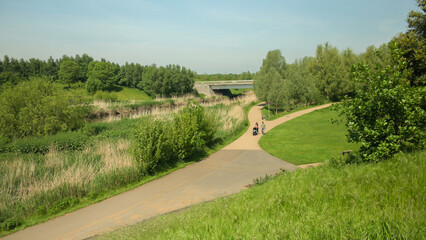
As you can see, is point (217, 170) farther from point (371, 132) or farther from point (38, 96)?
point (38, 96)

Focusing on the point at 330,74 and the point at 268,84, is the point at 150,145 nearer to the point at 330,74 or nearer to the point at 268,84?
the point at 268,84

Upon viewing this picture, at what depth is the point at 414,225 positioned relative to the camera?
11.5ft

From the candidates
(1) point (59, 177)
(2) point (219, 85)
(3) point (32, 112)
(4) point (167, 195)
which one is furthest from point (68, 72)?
(4) point (167, 195)

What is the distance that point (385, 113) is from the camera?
888 centimetres

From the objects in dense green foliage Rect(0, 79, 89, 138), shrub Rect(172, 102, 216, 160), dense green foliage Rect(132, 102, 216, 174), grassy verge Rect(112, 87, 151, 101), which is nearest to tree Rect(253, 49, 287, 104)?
dense green foliage Rect(132, 102, 216, 174)

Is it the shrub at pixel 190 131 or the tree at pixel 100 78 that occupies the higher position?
the tree at pixel 100 78

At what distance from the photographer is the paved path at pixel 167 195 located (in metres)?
9.45

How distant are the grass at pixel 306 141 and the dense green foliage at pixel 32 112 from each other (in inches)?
712

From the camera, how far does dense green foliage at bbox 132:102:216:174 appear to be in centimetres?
1468

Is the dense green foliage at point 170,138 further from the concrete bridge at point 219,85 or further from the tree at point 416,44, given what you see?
the concrete bridge at point 219,85

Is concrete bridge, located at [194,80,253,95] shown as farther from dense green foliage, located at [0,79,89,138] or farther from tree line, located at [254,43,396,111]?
dense green foliage, located at [0,79,89,138]

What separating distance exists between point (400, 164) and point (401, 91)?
282 cm

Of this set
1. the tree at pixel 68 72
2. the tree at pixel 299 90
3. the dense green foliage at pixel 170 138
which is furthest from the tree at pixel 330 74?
the tree at pixel 68 72

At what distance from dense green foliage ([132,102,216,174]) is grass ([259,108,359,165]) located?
5.26 metres
